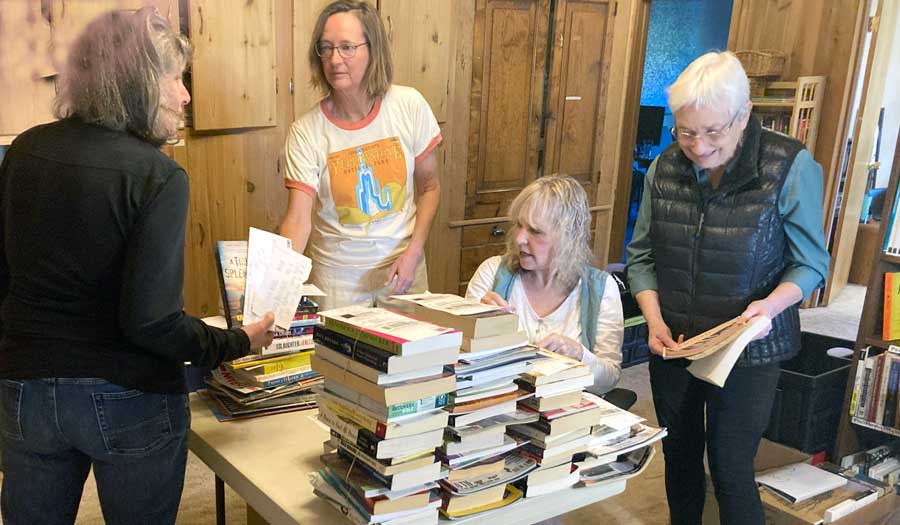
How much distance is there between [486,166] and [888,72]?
3410mm

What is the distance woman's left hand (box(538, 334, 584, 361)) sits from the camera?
173 centimetres

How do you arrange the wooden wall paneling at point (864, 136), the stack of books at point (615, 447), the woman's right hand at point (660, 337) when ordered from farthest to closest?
1. the wooden wall paneling at point (864, 136)
2. the woman's right hand at point (660, 337)
3. the stack of books at point (615, 447)

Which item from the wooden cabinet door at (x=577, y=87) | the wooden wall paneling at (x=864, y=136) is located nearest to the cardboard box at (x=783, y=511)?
the wooden cabinet door at (x=577, y=87)

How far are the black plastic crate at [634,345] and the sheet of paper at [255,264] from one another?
254 cm

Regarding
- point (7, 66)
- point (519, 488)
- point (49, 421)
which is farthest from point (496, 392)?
point (7, 66)

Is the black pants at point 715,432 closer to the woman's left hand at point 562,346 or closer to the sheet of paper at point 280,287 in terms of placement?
the woman's left hand at point 562,346

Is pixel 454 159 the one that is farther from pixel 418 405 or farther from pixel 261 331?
pixel 418 405

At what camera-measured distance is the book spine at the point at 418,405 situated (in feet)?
3.61

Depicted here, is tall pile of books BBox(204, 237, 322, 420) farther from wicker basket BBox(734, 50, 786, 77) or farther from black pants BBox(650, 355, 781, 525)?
wicker basket BBox(734, 50, 786, 77)

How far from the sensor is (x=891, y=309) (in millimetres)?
2385

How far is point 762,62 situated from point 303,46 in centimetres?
288

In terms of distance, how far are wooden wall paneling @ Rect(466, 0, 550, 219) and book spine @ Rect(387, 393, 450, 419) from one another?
2.39m

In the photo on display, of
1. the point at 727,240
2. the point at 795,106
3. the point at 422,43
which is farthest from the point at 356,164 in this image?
the point at 795,106

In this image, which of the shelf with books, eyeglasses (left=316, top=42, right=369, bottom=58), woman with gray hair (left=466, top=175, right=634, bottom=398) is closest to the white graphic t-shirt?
eyeglasses (left=316, top=42, right=369, bottom=58)
